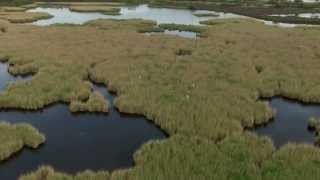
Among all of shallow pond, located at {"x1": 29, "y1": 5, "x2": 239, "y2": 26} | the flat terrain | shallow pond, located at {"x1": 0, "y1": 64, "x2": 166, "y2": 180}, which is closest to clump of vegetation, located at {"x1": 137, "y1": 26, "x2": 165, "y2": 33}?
the flat terrain

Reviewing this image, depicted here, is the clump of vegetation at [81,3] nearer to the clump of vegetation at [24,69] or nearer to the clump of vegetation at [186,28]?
the clump of vegetation at [186,28]

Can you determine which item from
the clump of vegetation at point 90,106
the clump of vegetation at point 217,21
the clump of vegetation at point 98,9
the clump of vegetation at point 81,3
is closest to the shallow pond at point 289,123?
the clump of vegetation at point 90,106

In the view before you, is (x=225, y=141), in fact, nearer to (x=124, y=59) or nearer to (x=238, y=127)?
(x=238, y=127)

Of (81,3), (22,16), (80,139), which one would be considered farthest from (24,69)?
(81,3)

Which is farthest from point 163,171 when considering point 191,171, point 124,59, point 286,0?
point 286,0

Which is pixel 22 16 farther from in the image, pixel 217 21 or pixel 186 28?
pixel 217 21

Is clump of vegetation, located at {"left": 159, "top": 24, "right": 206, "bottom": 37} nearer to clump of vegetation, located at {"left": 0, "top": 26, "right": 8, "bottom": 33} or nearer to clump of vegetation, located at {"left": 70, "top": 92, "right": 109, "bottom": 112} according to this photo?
clump of vegetation, located at {"left": 0, "top": 26, "right": 8, "bottom": 33}
